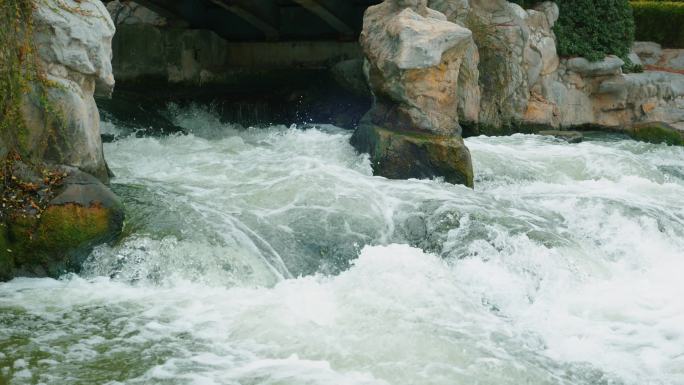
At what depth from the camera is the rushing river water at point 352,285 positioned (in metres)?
5.34

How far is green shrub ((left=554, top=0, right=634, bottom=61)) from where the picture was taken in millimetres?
14773

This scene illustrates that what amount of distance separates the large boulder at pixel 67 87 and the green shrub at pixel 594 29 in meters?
9.40

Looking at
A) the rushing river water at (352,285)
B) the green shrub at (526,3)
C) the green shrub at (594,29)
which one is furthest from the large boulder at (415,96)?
the green shrub at (594,29)

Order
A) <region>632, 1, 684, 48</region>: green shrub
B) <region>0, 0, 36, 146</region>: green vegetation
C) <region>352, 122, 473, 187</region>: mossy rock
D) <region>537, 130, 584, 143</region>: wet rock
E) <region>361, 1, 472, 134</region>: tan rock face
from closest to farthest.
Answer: <region>0, 0, 36, 146</region>: green vegetation
<region>352, 122, 473, 187</region>: mossy rock
<region>361, 1, 472, 134</region>: tan rock face
<region>537, 130, 584, 143</region>: wet rock
<region>632, 1, 684, 48</region>: green shrub

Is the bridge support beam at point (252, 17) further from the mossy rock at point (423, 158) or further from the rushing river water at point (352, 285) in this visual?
the mossy rock at point (423, 158)

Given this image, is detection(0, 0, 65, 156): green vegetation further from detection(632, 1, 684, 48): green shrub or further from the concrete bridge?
detection(632, 1, 684, 48): green shrub

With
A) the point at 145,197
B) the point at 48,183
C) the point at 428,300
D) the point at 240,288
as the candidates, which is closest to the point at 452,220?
the point at 428,300

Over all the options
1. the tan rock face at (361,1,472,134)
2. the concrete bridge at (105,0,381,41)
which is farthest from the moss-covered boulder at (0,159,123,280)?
the concrete bridge at (105,0,381,41)

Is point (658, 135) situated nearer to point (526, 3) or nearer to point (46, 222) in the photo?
point (526, 3)

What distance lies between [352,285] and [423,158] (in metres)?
3.14

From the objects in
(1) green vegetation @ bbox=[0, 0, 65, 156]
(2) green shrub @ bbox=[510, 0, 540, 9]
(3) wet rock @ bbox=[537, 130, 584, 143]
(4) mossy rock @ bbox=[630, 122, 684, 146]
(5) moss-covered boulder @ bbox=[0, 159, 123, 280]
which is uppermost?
(1) green vegetation @ bbox=[0, 0, 65, 156]

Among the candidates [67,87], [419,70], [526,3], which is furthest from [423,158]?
[526,3]

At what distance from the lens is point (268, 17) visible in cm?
A: 1529

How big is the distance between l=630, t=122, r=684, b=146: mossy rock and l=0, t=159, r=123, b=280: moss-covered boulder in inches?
415
